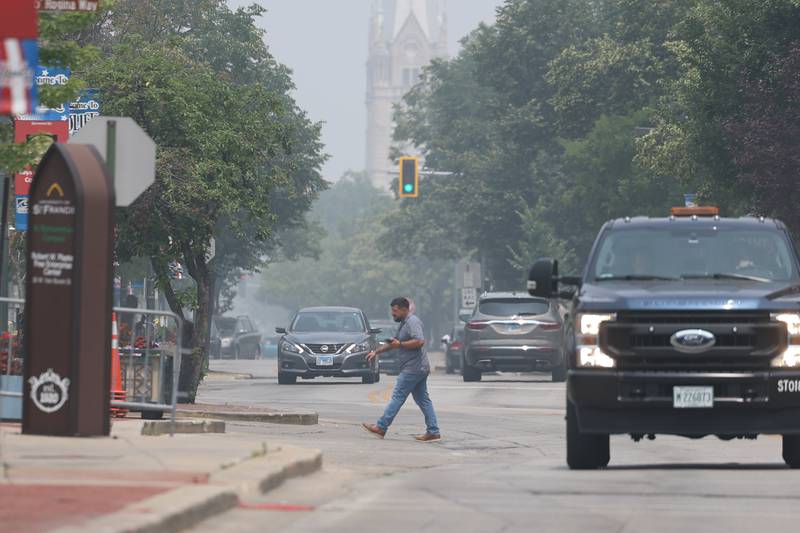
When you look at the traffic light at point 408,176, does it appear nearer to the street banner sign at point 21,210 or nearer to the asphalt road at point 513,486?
the asphalt road at point 513,486

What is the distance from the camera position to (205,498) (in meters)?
11.2

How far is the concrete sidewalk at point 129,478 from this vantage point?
33.8 ft

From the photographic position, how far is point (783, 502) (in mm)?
13250

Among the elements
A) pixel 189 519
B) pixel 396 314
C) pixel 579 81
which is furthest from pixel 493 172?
pixel 189 519

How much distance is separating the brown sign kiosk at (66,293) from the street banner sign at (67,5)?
41.5 inches

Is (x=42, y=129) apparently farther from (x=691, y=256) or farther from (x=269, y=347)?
(x=269, y=347)

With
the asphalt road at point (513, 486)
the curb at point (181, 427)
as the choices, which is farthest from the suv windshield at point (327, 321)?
the curb at point (181, 427)

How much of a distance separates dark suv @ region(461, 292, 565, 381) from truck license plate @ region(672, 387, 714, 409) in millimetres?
26034

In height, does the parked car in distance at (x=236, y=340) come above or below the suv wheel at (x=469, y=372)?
above

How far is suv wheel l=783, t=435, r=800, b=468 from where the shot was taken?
16594 mm

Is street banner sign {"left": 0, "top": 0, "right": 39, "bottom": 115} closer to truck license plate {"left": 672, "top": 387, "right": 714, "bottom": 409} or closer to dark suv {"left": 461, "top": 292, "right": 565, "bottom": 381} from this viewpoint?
truck license plate {"left": 672, "top": 387, "right": 714, "bottom": 409}

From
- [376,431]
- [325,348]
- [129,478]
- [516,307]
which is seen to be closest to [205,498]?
[129,478]

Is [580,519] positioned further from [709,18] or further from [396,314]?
[709,18]

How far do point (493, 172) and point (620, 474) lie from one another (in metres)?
71.8
